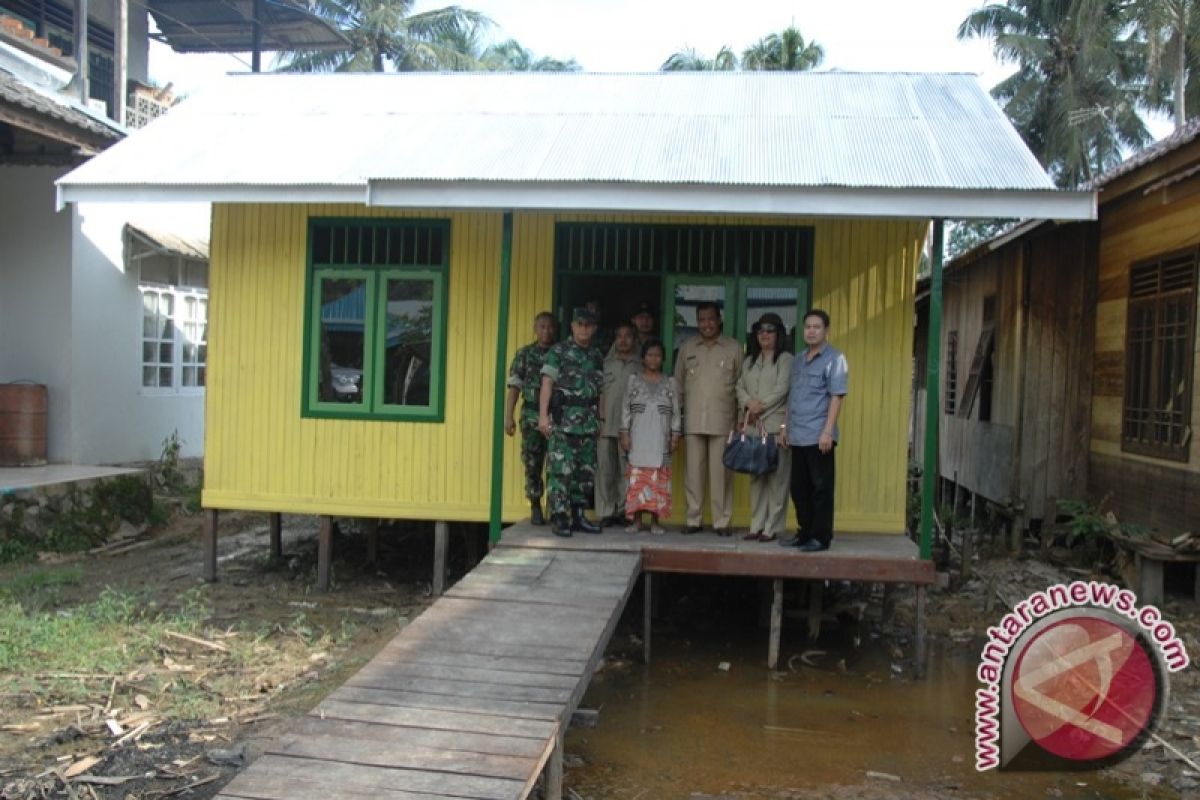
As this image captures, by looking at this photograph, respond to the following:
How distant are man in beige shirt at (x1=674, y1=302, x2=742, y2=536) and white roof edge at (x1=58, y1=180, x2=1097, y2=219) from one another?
88 centimetres

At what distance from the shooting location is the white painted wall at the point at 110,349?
10940 millimetres

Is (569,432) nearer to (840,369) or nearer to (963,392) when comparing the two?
(840,369)

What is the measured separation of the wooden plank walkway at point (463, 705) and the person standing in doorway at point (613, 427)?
4.24ft

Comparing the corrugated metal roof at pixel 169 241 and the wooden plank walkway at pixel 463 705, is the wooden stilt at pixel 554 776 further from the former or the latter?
the corrugated metal roof at pixel 169 241

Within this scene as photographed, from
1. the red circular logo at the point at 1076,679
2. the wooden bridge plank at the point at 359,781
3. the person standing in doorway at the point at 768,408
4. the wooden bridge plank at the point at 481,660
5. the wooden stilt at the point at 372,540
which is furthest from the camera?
the wooden stilt at the point at 372,540

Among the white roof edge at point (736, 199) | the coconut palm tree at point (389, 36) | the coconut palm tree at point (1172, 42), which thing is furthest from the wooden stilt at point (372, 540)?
the coconut palm tree at point (389, 36)

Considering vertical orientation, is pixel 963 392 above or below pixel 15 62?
below

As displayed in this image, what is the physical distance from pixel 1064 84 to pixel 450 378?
79.4 ft

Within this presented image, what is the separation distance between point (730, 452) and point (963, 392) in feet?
22.3

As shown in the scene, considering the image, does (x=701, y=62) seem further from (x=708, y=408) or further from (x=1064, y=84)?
(x=708, y=408)

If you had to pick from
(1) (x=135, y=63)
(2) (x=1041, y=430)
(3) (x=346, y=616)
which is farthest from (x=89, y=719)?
(1) (x=135, y=63)

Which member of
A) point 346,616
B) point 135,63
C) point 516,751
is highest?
point 135,63

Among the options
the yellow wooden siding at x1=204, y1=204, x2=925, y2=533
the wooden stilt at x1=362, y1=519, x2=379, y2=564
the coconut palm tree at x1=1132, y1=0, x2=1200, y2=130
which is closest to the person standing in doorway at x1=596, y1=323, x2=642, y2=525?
the yellow wooden siding at x1=204, y1=204, x2=925, y2=533

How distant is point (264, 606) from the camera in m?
7.59
